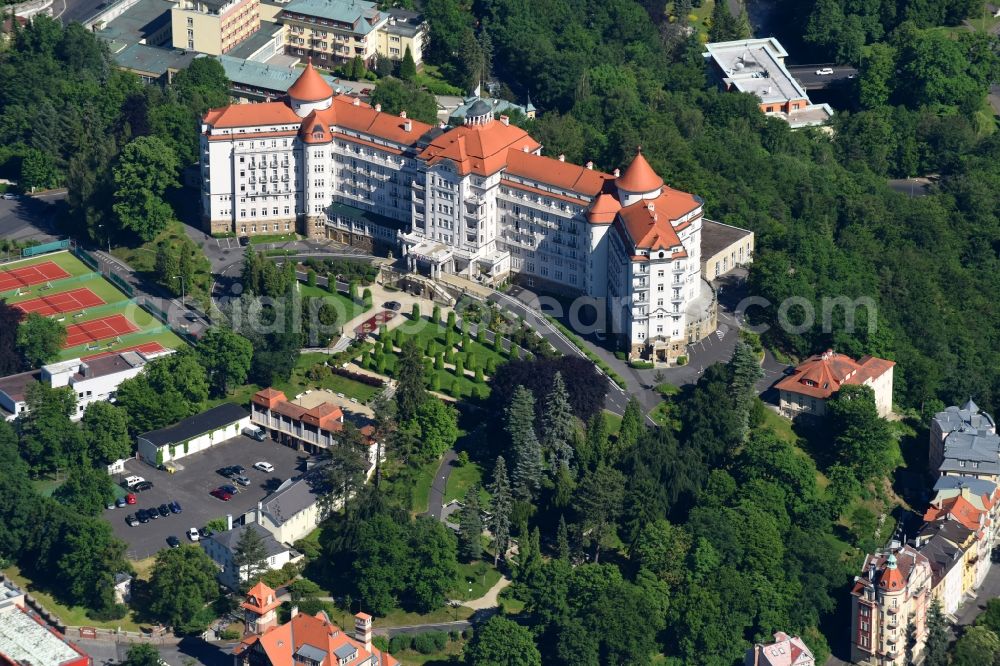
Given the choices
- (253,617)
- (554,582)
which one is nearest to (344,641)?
(253,617)

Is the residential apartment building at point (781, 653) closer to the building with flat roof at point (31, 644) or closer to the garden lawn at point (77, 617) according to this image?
the garden lawn at point (77, 617)

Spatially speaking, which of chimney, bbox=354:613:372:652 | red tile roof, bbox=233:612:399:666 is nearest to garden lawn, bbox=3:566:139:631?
red tile roof, bbox=233:612:399:666

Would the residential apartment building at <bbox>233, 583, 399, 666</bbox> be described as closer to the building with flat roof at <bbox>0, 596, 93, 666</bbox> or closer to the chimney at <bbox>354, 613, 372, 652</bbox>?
the chimney at <bbox>354, 613, 372, 652</bbox>

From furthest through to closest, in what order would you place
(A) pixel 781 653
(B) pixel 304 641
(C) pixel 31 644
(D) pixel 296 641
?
(A) pixel 781 653 < (D) pixel 296 641 < (B) pixel 304 641 < (C) pixel 31 644

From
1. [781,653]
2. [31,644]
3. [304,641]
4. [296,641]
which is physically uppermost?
[304,641]

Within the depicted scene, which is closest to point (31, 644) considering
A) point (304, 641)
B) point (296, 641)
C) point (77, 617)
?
point (77, 617)

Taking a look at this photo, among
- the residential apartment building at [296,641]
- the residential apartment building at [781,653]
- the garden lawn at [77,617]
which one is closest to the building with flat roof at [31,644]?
the garden lawn at [77,617]

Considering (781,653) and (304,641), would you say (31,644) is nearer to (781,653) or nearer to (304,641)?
(304,641)
